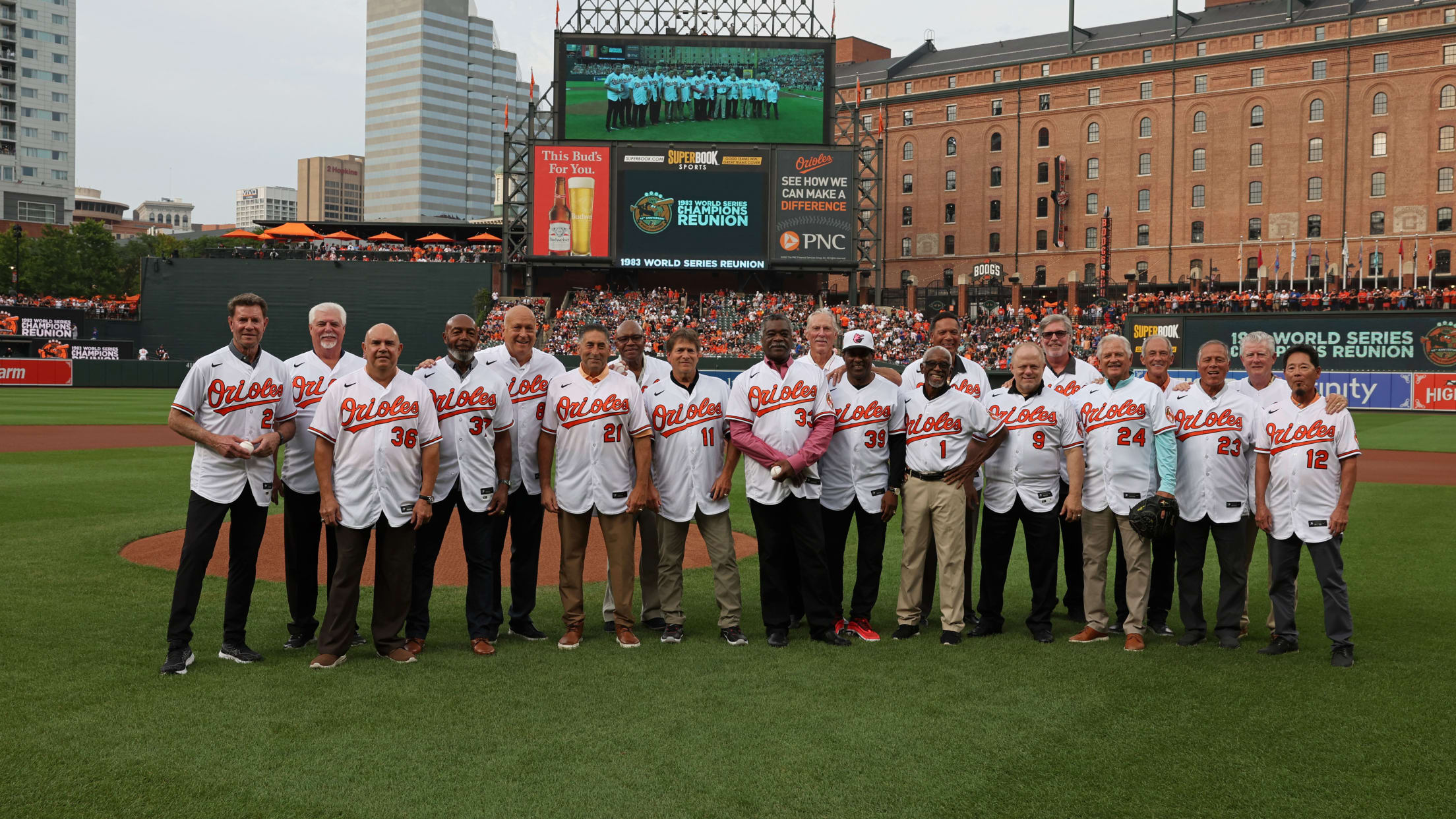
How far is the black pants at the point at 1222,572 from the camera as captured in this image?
22.0ft

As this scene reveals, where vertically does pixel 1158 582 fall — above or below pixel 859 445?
below

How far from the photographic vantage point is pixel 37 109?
321 ft

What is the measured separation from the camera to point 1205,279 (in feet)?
216

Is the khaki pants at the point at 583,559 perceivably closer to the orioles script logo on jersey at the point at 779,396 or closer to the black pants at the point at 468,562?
the black pants at the point at 468,562

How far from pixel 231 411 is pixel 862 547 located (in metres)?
3.90

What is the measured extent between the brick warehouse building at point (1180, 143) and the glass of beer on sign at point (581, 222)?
A: 83.8 ft

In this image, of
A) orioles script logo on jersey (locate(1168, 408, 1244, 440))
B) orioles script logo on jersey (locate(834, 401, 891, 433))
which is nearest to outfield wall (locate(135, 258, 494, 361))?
orioles script logo on jersey (locate(834, 401, 891, 433))

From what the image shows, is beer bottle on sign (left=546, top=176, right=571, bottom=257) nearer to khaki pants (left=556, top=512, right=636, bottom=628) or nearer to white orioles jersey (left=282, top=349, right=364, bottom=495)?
white orioles jersey (left=282, top=349, right=364, bottom=495)

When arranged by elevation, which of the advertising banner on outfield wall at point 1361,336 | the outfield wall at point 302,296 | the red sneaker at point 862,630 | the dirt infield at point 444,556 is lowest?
the dirt infield at point 444,556

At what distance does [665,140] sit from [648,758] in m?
41.1

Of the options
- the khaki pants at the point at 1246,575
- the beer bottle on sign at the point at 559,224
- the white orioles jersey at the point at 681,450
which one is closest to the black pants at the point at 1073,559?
the khaki pants at the point at 1246,575

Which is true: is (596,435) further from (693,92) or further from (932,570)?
(693,92)

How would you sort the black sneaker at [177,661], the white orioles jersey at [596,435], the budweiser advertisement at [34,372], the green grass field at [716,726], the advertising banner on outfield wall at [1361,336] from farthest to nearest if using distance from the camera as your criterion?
1. the budweiser advertisement at [34,372]
2. the advertising banner on outfield wall at [1361,336]
3. the white orioles jersey at [596,435]
4. the black sneaker at [177,661]
5. the green grass field at [716,726]

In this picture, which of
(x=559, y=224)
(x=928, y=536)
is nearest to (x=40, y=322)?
(x=559, y=224)
